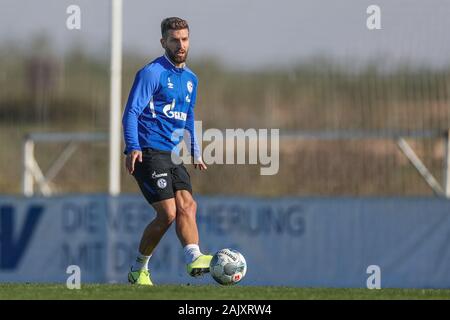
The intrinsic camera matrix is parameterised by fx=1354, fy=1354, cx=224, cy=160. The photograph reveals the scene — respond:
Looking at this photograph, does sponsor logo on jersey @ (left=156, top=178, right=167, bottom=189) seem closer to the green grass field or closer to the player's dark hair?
the green grass field

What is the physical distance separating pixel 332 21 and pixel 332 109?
1.22 meters

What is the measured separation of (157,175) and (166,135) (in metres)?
0.37

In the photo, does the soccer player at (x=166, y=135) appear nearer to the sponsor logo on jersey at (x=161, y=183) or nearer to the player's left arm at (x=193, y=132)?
the sponsor logo on jersey at (x=161, y=183)

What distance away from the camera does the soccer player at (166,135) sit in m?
11.7

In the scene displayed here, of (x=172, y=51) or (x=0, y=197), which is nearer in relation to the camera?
(x=172, y=51)

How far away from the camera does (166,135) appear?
11.8 m

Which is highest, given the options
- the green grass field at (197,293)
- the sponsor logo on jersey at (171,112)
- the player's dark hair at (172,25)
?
the player's dark hair at (172,25)

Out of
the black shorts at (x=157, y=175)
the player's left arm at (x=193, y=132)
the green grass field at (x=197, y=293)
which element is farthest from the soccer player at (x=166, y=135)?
the green grass field at (x=197, y=293)

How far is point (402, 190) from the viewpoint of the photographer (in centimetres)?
1834

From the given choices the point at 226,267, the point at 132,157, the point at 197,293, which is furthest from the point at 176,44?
the point at 197,293

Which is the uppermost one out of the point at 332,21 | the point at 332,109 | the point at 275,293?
the point at 332,21

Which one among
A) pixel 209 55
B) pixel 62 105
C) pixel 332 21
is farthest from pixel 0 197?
pixel 332 21

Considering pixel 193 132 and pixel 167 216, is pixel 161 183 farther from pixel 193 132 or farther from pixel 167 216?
pixel 193 132
